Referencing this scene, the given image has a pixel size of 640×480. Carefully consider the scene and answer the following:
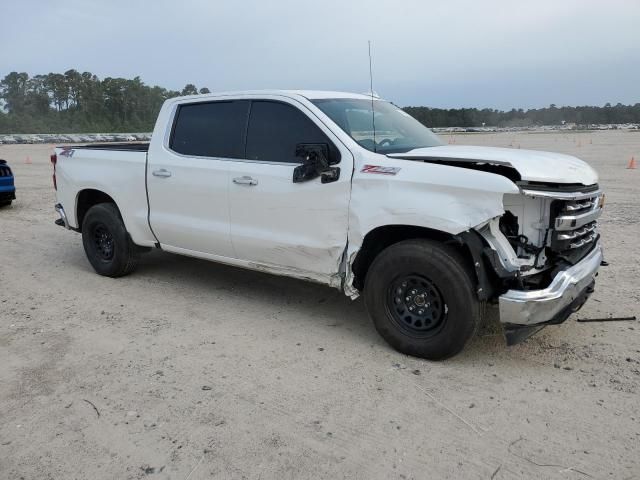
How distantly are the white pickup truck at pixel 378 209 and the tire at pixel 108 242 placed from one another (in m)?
0.38

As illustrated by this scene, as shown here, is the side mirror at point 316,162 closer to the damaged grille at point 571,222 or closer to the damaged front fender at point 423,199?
the damaged front fender at point 423,199

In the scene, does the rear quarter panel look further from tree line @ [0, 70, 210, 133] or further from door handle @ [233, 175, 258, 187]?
tree line @ [0, 70, 210, 133]

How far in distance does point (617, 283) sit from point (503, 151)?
2581mm

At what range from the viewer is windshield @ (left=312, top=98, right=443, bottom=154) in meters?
4.38

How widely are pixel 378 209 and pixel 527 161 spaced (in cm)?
106

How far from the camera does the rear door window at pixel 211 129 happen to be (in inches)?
194

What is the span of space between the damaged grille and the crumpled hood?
0.49ft

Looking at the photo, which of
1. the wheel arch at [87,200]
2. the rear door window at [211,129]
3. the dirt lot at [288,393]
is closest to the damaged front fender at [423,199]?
the dirt lot at [288,393]

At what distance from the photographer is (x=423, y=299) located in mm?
3936

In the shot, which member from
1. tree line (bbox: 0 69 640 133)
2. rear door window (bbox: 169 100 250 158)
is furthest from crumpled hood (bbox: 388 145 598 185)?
tree line (bbox: 0 69 640 133)

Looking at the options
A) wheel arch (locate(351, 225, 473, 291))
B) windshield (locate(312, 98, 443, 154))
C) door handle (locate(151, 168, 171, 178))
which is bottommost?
wheel arch (locate(351, 225, 473, 291))

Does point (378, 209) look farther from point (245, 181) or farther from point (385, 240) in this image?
point (245, 181)

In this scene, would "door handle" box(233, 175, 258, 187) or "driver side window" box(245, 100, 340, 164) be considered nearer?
"driver side window" box(245, 100, 340, 164)

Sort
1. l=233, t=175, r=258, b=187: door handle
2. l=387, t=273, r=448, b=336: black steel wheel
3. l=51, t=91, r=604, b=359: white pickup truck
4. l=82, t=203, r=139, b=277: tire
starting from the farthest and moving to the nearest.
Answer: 1. l=82, t=203, r=139, b=277: tire
2. l=233, t=175, r=258, b=187: door handle
3. l=387, t=273, r=448, b=336: black steel wheel
4. l=51, t=91, r=604, b=359: white pickup truck
